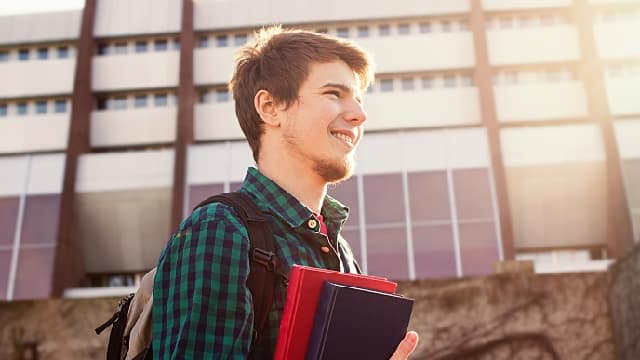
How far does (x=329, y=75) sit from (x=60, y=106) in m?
20.7

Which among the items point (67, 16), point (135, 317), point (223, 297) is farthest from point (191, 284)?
point (67, 16)

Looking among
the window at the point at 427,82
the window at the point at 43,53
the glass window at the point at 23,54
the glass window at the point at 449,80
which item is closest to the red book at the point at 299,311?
the window at the point at 427,82

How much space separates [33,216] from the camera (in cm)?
1822

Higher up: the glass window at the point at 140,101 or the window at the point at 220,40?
the window at the point at 220,40

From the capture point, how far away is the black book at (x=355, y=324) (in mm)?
1255

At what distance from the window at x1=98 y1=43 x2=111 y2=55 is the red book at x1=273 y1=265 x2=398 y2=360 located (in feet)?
70.8

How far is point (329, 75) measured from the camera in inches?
66.4

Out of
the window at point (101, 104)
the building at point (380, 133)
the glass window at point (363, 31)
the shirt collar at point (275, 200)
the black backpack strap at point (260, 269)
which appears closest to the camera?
the black backpack strap at point (260, 269)

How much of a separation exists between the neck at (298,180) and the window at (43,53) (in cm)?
2174

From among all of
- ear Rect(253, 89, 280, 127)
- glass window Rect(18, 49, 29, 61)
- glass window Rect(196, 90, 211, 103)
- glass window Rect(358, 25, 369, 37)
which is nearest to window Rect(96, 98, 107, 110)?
glass window Rect(18, 49, 29, 61)

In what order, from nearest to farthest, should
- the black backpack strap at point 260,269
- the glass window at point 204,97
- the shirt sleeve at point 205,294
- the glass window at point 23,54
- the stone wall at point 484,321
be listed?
the shirt sleeve at point 205,294, the black backpack strap at point 260,269, the stone wall at point 484,321, the glass window at point 204,97, the glass window at point 23,54

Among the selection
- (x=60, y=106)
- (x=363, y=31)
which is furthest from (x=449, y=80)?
(x=60, y=106)

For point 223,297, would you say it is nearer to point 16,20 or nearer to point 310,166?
point 310,166

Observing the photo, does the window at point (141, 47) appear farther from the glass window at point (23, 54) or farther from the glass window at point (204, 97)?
the glass window at point (23, 54)
